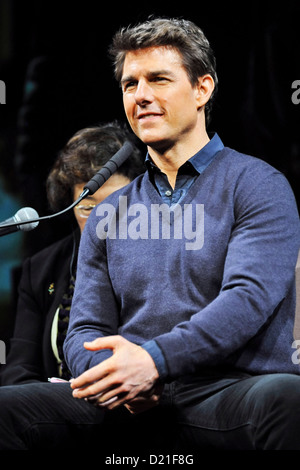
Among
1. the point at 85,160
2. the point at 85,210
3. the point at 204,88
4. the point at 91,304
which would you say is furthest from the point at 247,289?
the point at 85,160

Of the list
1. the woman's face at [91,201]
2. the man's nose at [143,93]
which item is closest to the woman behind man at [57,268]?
the woman's face at [91,201]

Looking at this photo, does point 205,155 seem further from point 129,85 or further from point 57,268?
point 57,268

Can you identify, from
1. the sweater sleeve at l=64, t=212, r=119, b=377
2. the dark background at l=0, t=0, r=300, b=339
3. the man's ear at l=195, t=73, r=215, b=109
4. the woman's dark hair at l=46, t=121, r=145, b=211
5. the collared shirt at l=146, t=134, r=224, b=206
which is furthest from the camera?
the woman's dark hair at l=46, t=121, r=145, b=211

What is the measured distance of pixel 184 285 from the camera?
5.13ft

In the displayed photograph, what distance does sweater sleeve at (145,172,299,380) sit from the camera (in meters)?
1.37

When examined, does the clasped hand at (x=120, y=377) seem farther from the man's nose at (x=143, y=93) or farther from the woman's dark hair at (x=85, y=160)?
the woman's dark hair at (x=85, y=160)

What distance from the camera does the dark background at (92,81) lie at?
241cm

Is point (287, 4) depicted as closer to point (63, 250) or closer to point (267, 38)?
point (267, 38)

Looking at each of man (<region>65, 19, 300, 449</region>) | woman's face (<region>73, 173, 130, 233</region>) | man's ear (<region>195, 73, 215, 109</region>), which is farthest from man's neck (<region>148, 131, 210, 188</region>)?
woman's face (<region>73, 173, 130, 233</region>)

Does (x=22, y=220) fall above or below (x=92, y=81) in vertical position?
below

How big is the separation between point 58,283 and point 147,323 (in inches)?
40.2

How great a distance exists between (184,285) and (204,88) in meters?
0.63

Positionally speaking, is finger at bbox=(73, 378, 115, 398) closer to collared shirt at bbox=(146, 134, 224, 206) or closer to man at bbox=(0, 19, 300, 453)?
man at bbox=(0, 19, 300, 453)
